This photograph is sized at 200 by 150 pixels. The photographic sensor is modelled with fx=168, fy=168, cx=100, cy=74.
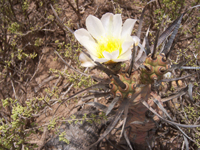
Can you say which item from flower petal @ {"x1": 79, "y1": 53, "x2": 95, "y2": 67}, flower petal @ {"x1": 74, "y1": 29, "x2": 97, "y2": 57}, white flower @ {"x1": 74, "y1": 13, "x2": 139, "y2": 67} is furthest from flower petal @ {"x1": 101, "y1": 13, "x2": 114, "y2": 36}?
flower petal @ {"x1": 79, "y1": 53, "x2": 95, "y2": 67}

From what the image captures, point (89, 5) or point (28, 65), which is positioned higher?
point (89, 5)

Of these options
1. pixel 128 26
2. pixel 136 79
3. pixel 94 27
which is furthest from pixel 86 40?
pixel 136 79

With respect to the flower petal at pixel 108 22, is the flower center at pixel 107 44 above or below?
below

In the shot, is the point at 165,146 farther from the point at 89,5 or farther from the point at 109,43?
the point at 89,5

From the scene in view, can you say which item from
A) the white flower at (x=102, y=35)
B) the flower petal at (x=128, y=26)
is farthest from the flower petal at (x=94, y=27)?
the flower petal at (x=128, y=26)

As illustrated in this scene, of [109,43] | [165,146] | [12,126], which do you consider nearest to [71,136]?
[12,126]

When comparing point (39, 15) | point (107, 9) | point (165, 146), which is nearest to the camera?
point (165, 146)

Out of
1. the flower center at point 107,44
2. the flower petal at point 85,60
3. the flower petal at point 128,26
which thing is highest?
the flower petal at point 128,26

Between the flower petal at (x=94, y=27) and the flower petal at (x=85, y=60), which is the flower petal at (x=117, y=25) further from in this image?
the flower petal at (x=85, y=60)

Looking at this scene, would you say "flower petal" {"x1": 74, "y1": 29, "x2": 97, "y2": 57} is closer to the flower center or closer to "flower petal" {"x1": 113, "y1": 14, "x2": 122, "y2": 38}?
the flower center
